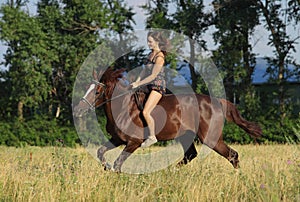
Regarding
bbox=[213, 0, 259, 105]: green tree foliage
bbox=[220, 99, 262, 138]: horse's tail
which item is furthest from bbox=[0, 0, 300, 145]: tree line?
bbox=[220, 99, 262, 138]: horse's tail

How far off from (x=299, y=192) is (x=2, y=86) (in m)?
29.0

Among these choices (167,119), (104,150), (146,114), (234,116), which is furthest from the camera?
(234,116)

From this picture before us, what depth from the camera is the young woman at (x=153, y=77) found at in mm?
8211

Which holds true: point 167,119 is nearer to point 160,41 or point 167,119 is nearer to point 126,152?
point 126,152

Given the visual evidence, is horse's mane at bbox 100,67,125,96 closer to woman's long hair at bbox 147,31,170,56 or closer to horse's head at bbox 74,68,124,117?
horse's head at bbox 74,68,124,117

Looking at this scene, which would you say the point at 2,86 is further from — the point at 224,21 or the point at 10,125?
the point at 224,21

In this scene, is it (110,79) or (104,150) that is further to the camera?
(110,79)

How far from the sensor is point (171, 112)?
29.3 feet

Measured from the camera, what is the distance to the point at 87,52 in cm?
3078

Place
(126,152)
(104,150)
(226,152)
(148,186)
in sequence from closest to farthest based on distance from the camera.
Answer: (148,186) → (126,152) → (104,150) → (226,152)

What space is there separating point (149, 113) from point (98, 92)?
0.97 meters

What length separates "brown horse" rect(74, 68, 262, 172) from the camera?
8344mm

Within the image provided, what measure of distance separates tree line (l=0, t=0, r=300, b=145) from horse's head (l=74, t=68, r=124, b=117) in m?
17.1

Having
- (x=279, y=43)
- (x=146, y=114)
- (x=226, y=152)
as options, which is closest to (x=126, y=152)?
(x=146, y=114)
